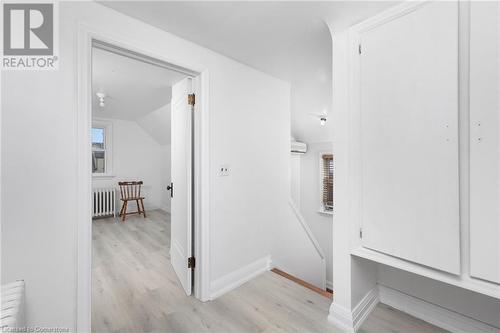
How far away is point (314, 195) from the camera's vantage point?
4.60 metres

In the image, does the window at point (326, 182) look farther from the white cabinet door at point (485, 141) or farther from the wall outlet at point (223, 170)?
the white cabinet door at point (485, 141)

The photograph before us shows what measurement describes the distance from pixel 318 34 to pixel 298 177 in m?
3.34

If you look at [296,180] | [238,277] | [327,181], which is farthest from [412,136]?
[296,180]

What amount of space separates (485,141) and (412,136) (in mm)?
309

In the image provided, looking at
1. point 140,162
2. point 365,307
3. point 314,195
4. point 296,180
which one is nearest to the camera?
point 365,307

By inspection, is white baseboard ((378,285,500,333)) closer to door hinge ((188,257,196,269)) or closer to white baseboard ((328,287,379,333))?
white baseboard ((328,287,379,333))

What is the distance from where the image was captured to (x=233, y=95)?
7.57ft

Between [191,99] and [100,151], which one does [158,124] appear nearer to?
[100,151]

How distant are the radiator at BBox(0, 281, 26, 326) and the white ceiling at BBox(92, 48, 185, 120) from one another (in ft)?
6.14

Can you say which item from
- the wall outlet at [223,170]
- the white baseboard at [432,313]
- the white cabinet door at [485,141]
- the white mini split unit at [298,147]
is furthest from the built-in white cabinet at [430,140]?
the white mini split unit at [298,147]

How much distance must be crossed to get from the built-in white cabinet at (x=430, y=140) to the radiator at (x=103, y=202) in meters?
5.31

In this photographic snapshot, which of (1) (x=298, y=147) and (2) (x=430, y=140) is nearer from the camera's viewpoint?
(2) (x=430, y=140)

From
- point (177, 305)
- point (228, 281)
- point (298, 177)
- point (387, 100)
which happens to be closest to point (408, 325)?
point (228, 281)

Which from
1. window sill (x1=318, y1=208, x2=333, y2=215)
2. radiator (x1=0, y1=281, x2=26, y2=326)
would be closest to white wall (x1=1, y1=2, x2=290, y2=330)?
radiator (x1=0, y1=281, x2=26, y2=326)
